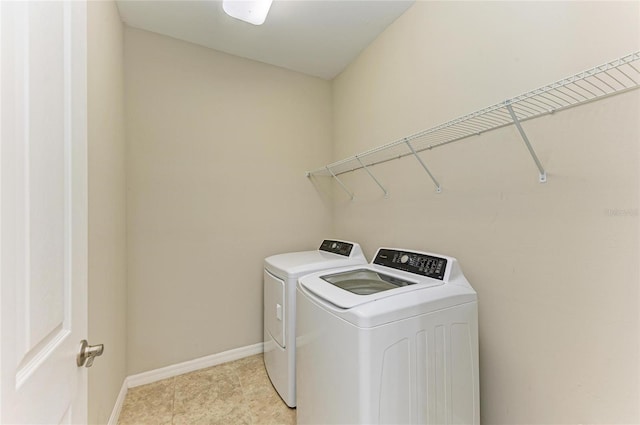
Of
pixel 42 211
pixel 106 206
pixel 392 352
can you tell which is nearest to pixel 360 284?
pixel 392 352

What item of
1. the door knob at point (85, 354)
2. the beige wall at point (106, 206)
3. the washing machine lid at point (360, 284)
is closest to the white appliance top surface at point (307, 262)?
the washing machine lid at point (360, 284)

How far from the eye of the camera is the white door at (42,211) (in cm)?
46

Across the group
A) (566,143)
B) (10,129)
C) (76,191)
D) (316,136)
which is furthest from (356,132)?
(10,129)

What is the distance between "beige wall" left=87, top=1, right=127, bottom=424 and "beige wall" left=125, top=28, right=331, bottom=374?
14 centimetres

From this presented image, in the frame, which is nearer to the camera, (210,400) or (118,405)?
(118,405)

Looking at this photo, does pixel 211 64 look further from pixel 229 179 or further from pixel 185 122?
pixel 229 179

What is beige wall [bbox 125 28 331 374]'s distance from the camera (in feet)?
6.68

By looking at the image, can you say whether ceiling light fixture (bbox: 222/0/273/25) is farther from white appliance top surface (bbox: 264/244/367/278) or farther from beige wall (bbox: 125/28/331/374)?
white appliance top surface (bbox: 264/244/367/278)

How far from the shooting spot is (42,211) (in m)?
0.57

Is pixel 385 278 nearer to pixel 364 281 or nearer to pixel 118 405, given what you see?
pixel 364 281

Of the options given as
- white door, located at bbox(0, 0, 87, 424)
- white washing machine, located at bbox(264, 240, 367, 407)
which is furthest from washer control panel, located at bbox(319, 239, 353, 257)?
white door, located at bbox(0, 0, 87, 424)

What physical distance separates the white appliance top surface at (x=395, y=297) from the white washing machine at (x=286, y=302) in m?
0.35

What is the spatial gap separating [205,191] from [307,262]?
106 centimetres

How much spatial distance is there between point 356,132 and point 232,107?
1.12 metres
